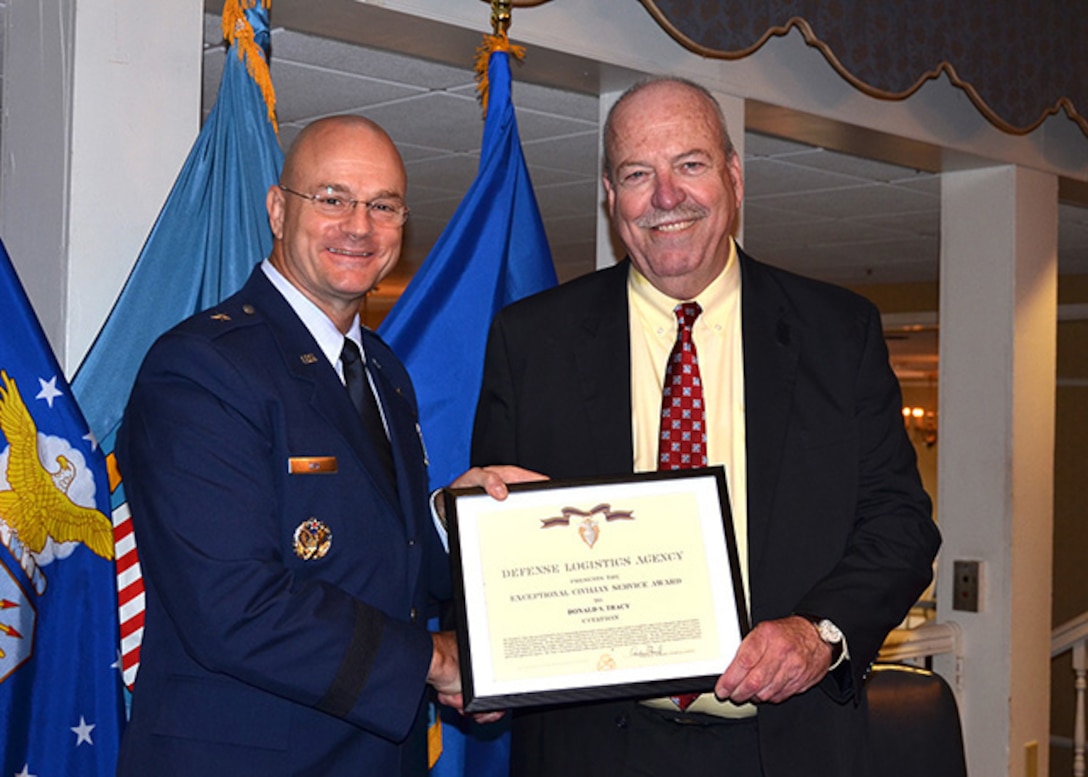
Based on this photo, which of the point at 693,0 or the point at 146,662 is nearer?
the point at 146,662

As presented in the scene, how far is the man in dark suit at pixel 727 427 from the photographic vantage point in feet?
5.89

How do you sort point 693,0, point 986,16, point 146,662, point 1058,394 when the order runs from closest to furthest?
point 146,662, point 693,0, point 986,16, point 1058,394

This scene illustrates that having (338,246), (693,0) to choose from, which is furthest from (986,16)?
(338,246)

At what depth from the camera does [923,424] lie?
16172 mm

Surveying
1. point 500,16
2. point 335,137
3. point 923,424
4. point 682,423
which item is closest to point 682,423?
point 682,423

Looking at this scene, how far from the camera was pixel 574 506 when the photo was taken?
1.68m

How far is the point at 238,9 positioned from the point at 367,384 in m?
0.82

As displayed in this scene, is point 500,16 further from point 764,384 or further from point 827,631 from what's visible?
point 827,631

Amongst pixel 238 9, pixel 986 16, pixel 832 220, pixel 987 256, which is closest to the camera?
pixel 238 9

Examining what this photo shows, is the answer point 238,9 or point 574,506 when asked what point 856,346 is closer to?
point 574,506

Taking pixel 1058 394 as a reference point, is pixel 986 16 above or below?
above

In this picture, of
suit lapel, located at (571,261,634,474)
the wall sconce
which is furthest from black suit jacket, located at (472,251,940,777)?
the wall sconce

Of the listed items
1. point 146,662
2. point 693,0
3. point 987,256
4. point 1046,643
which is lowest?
point 1046,643

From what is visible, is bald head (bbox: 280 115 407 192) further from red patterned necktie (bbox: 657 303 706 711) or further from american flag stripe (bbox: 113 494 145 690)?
american flag stripe (bbox: 113 494 145 690)
